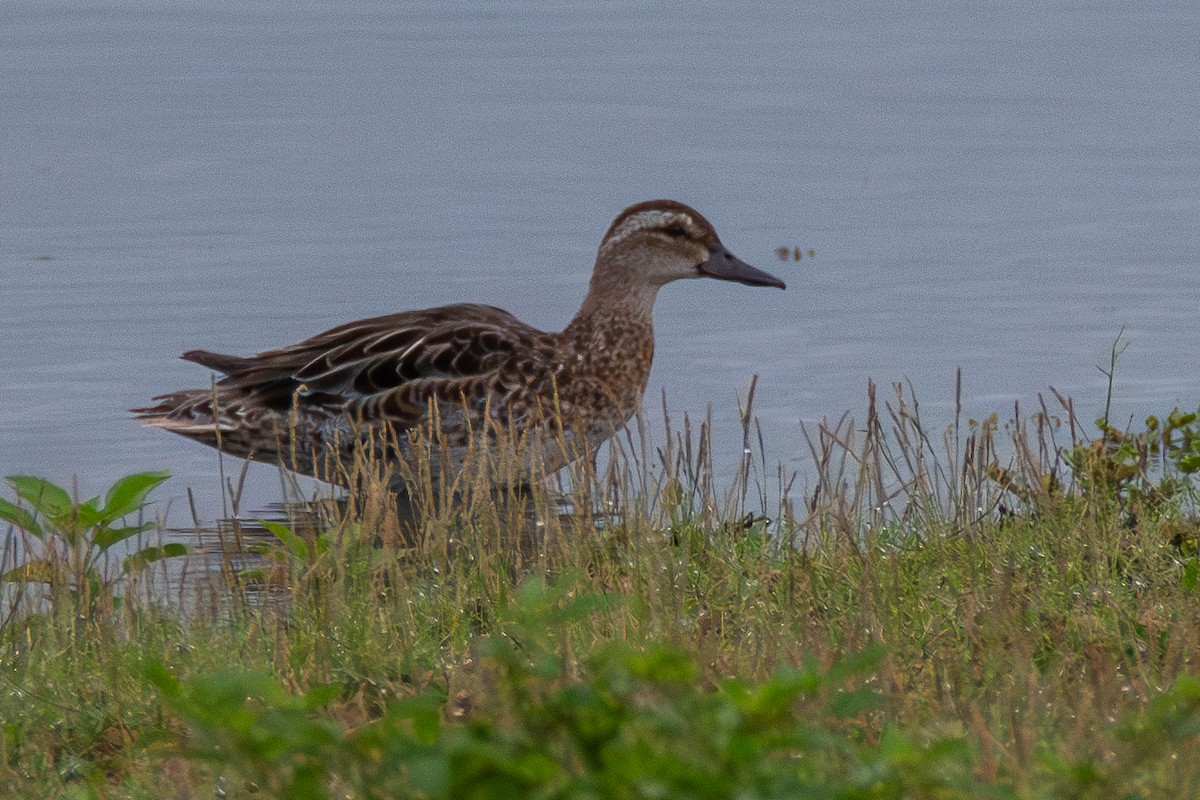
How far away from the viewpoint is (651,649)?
2996 millimetres

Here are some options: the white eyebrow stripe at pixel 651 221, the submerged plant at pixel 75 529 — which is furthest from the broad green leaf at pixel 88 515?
the white eyebrow stripe at pixel 651 221

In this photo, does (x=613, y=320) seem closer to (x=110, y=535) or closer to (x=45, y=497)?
(x=110, y=535)

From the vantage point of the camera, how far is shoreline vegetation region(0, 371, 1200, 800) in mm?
2490

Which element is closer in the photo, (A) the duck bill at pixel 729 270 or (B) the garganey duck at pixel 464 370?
(B) the garganey duck at pixel 464 370

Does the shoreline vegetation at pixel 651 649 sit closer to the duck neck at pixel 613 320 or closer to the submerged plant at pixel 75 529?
the submerged plant at pixel 75 529

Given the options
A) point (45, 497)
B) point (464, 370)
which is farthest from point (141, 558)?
point (464, 370)

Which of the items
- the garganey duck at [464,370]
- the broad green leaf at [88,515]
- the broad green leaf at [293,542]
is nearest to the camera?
the broad green leaf at [293,542]

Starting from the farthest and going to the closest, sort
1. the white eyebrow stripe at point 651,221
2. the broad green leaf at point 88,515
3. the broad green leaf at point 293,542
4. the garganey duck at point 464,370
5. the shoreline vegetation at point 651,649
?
1. the white eyebrow stripe at point 651,221
2. the garganey duck at point 464,370
3. the broad green leaf at point 88,515
4. the broad green leaf at point 293,542
5. the shoreline vegetation at point 651,649

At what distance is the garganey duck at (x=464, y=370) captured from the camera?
8.11m

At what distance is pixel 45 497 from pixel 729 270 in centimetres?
417

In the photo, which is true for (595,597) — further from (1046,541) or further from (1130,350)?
(1130,350)

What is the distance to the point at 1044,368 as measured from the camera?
10109mm

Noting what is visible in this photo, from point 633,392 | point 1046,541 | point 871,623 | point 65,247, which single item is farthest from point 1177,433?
point 65,247

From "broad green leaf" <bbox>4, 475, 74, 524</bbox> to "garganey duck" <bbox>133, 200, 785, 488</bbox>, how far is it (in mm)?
2271
